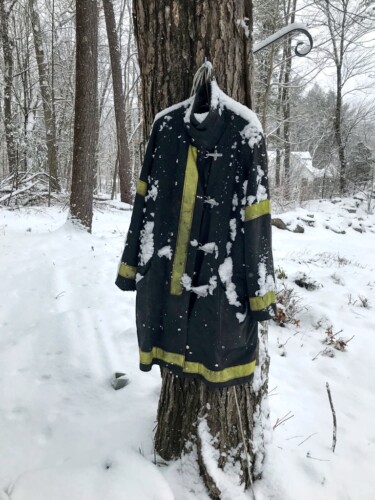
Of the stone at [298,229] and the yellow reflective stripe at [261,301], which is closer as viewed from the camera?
the yellow reflective stripe at [261,301]

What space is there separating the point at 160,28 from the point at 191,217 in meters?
0.83

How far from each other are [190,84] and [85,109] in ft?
16.1

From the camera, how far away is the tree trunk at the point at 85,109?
550 cm

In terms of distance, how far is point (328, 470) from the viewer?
6.08ft

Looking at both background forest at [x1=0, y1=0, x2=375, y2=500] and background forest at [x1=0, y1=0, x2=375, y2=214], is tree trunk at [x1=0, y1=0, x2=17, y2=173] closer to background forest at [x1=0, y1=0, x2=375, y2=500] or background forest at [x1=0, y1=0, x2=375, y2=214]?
background forest at [x1=0, y1=0, x2=375, y2=214]

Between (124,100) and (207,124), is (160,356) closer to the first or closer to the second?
(207,124)

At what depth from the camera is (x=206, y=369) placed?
147 cm

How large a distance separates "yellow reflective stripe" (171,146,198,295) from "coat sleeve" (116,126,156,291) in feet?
0.75

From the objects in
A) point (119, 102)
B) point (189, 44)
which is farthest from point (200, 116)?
point (119, 102)

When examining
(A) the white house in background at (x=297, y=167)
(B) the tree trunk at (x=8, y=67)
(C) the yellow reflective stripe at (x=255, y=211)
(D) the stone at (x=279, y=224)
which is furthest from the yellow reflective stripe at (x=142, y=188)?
(A) the white house in background at (x=297, y=167)

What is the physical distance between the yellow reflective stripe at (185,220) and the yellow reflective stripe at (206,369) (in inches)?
12.0

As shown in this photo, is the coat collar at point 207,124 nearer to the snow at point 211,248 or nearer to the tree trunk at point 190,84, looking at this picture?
the tree trunk at point 190,84

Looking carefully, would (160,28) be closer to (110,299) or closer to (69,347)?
(69,347)

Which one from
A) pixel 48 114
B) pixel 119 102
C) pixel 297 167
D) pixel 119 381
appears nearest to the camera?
pixel 119 381
